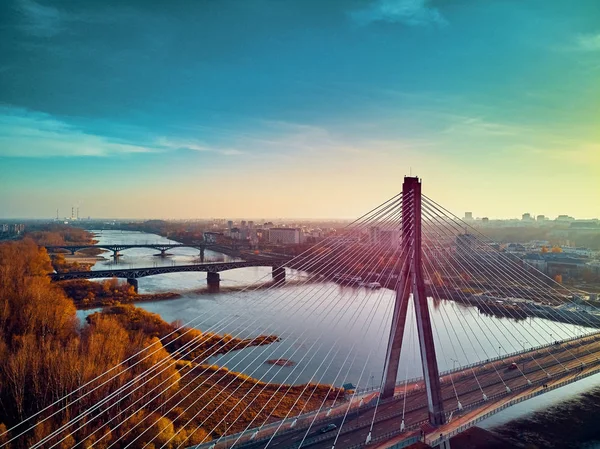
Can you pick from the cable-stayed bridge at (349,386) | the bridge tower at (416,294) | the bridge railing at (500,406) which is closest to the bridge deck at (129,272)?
the cable-stayed bridge at (349,386)

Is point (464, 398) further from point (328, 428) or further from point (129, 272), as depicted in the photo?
point (129, 272)

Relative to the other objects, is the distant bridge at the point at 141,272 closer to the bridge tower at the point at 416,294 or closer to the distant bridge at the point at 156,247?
the distant bridge at the point at 156,247

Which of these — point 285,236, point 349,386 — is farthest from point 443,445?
point 285,236

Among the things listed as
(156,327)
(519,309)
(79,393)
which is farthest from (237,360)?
(519,309)

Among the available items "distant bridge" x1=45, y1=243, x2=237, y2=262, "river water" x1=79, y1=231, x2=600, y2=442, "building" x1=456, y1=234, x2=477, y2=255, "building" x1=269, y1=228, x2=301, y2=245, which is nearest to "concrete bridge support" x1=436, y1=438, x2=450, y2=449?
"river water" x1=79, y1=231, x2=600, y2=442

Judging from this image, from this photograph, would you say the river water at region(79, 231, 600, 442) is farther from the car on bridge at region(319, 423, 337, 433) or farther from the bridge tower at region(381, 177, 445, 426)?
the bridge tower at region(381, 177, 445, 426)
